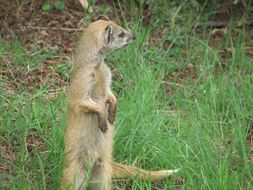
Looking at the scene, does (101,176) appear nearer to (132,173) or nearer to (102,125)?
(132,173)

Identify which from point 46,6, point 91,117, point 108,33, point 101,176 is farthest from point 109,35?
point 46,6

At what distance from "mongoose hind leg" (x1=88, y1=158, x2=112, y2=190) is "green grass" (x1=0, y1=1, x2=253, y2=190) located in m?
0.15

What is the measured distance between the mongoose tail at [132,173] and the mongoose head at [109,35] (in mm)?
686

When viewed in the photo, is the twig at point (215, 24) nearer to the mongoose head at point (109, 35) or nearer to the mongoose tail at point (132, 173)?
the mongoose head at point (109, 35)

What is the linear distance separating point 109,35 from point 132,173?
2.60 ft

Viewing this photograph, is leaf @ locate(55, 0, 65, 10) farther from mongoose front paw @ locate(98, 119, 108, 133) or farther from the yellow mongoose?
mongoose front paw @ locate(98, 119, 108, 133)

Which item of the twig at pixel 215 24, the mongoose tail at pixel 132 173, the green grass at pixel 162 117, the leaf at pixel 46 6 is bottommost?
the mongoose tail at pixel 132 173

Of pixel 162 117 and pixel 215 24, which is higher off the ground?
pixel 215 24

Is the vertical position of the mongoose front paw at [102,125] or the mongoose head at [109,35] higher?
the mongoose head at [109,35]

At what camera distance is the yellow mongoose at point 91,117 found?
158 inches

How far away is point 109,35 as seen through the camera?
4082mm

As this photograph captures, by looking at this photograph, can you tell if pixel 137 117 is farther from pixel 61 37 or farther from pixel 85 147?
pixel 61 37

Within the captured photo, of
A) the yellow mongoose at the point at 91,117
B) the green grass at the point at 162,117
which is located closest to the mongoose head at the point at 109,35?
the yellow mongoose at the point at 91,117

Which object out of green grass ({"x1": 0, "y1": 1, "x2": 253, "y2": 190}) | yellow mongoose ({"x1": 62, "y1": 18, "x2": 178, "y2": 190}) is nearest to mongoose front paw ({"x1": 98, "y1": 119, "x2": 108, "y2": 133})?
yellow mongoose ({"x1": 62, "y1": 18, "x2": 178, "y2": 190})
